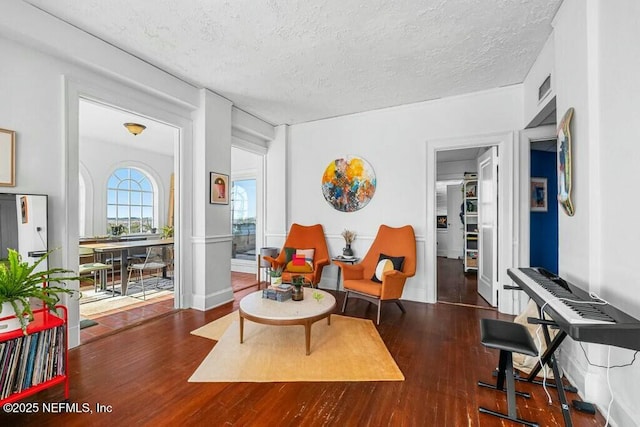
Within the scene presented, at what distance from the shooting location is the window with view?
247 inches

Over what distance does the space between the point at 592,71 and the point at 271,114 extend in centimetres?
392

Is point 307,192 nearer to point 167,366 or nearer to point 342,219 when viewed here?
point 342,219

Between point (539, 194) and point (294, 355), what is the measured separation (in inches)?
154

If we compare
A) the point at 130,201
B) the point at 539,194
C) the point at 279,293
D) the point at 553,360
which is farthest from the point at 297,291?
the point at 130,201

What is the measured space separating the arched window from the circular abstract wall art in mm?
4561

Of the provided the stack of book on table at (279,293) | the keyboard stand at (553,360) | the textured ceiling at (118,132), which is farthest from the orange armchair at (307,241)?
the keyboard stand at (553,360)

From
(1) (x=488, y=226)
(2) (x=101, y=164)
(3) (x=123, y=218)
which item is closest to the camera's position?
(1) (x=488, y=226)

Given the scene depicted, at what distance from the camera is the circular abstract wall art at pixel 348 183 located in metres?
4.63

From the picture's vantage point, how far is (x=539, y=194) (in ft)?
13.5

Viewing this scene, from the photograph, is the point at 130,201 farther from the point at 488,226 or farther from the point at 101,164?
the point at 488,226

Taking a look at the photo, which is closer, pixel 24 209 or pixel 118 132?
pixel 24 209

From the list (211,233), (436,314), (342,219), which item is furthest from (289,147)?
(436,314)

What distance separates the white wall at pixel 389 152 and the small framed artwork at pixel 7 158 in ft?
11.6

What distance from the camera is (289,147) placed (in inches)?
210
